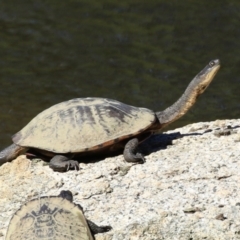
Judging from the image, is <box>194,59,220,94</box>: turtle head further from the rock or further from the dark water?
the dark water

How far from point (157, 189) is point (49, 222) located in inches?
41.4

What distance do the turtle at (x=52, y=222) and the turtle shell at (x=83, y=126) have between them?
128cm

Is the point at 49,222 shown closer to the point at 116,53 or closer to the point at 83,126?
the point at 83,126

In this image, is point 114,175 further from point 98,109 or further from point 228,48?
point 228,48

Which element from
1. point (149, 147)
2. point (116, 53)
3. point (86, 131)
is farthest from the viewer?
point (116, 53)

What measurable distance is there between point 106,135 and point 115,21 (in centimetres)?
780

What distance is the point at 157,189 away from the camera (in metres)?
5.59

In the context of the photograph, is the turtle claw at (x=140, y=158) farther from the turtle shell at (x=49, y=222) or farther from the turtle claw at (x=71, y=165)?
the turtle shell at (x=49, y=222)

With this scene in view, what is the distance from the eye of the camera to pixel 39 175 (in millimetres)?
6133

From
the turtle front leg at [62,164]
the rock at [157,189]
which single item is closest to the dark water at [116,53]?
the turtle front leg at [62,164]

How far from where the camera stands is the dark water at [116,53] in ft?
36.3

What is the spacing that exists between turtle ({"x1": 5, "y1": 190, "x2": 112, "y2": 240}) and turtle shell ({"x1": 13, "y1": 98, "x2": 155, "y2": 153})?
1.28 m

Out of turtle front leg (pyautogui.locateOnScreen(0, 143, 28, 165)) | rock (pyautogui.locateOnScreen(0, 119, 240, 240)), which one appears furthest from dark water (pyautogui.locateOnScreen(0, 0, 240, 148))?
rock (pyautogui.locateOnScreen(0, 119, 240, 240))

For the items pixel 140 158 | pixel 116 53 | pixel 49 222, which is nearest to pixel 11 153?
pixel 140 158
